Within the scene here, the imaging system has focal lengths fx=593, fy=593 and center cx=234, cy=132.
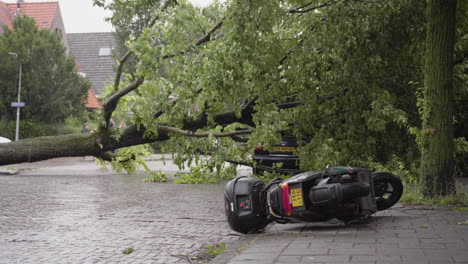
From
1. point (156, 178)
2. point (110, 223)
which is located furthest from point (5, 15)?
point (110, 223)

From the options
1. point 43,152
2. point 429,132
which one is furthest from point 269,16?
point 43,152

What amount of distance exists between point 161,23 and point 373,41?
14.9 ft

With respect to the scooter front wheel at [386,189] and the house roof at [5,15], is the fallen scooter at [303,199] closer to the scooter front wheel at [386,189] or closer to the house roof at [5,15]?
the scooter front wheel at [386,189]

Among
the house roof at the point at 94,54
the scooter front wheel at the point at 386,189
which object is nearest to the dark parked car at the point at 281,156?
the scooter front wheel at the point at 386,189

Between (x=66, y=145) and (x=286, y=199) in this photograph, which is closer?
(x=286, y=199)

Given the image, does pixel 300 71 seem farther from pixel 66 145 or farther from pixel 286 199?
pixel 66 145

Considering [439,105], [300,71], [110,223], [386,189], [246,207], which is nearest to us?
[246,207]

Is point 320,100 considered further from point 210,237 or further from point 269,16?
point 210,237

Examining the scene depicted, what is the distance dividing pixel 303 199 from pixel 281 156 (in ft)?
28.1

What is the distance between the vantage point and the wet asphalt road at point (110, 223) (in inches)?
250

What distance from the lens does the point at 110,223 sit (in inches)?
335

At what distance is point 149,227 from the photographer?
813 centimetres

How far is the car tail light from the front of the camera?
6789 millimetres

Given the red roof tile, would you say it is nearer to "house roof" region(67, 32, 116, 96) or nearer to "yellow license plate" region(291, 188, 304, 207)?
"house roof" region(67, 32, 116, 96)
